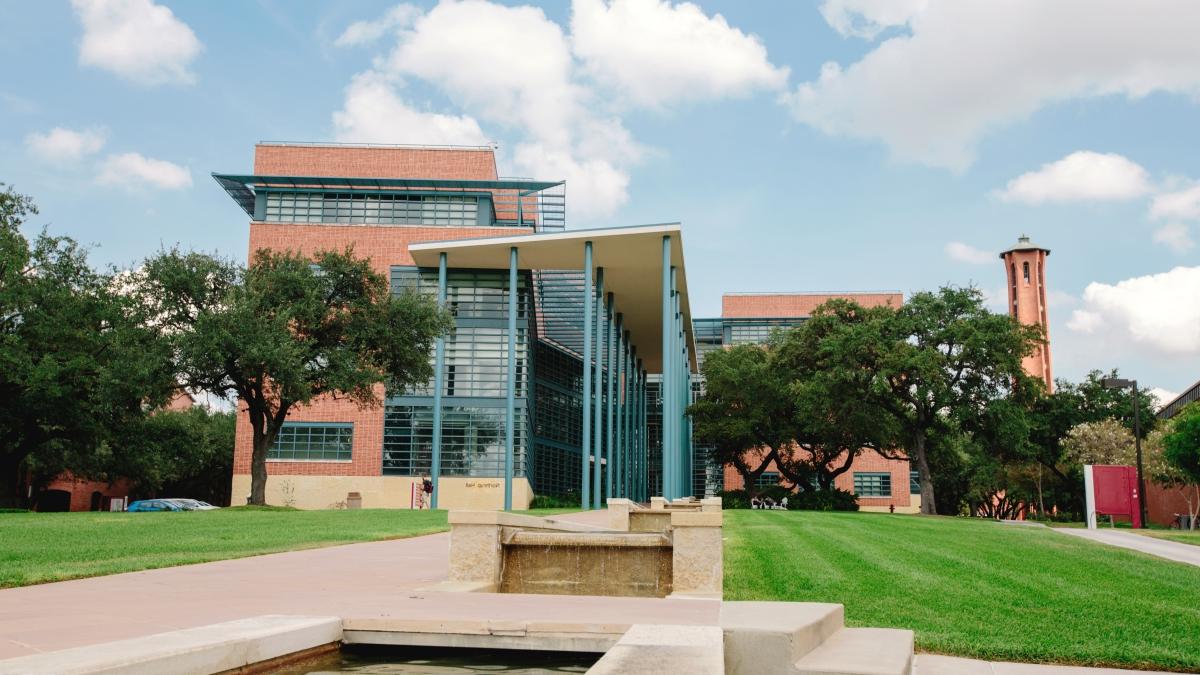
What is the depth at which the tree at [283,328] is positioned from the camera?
2975 centimetres

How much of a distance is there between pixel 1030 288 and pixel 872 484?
37632mm

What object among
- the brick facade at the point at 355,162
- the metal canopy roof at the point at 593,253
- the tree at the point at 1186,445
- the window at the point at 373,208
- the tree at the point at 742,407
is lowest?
the tree at the point at 1186,445

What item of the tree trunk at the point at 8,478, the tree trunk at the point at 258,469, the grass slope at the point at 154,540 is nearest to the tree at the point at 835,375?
the tree trunk at the point at 258,469

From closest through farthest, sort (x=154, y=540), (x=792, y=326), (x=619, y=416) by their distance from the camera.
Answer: (x=154, y=540)
(x=619, y=416)
(x=792, y=326)

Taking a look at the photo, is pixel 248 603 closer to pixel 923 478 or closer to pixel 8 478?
pixel 8 478

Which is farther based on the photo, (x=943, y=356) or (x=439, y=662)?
(x=943, y=356)

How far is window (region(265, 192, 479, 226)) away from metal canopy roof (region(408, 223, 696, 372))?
5.61m

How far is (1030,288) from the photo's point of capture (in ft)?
319

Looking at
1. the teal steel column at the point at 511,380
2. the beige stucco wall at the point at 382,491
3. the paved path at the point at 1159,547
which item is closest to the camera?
the paved path at the point at 1159,547

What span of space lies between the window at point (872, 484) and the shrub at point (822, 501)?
14706 millimetres

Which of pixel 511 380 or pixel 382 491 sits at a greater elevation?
pixel 511 380

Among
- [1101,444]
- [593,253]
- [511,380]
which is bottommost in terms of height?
[1101,444]

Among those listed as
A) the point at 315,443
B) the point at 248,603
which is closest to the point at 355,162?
the point at 315,443

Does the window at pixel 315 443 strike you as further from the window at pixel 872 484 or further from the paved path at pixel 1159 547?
the window at pixel 872 484
